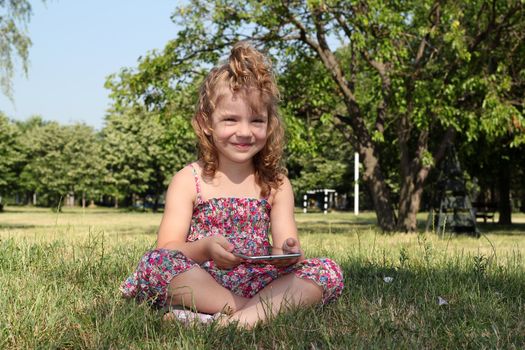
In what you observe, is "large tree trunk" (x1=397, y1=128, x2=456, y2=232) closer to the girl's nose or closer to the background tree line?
the background tree line

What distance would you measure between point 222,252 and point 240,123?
3.04 feet

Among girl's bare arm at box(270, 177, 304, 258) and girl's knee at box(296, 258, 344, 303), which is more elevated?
girl's bare arm at box(270, 177, 304, 258)

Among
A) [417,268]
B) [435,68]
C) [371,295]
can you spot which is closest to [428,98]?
[435,68]

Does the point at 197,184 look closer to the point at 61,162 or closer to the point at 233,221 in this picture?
the point at 233,221

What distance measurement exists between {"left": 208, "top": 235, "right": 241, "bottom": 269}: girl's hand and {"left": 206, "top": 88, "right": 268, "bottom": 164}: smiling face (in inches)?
27.8

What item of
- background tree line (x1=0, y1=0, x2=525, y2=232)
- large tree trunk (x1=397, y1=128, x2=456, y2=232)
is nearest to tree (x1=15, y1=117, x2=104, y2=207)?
background tree line (x1=0, y1=0, x2=525, y2=232)

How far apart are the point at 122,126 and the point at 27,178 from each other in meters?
11.6

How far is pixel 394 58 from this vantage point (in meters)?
13.4

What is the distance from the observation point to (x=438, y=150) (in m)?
15.5

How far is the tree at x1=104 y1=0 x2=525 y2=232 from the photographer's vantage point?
13000mm

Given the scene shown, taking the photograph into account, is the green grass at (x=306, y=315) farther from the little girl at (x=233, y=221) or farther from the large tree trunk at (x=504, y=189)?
the large tree trunk at (x=504, y=189)

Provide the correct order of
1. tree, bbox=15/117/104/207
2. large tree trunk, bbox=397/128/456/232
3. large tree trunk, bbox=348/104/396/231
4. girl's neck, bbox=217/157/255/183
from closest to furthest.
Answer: girl's neck, bbox=217/157/255/183 < large tree trunk, bbox=397/128/456/232 < large tree trunk, bbox=348/104/396/231 < tree, bbox=15/117/104/207

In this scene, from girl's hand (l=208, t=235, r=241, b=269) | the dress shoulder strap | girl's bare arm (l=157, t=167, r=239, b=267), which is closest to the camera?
girl's hand (l=208, t=235, r=241, b=269)

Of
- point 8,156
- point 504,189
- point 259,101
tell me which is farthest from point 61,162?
point 259,101
